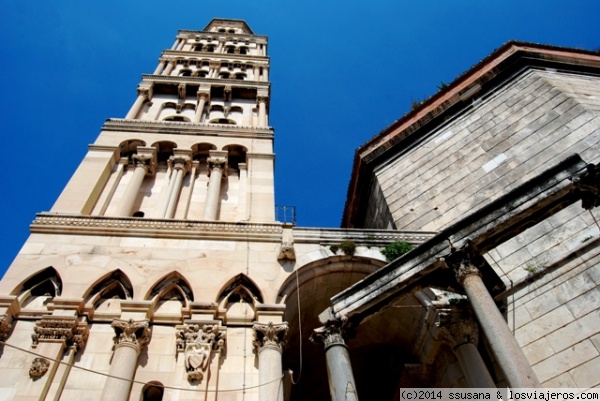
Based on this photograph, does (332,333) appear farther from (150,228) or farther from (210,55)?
(210,55)

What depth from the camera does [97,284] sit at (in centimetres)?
1063

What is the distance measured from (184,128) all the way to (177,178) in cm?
286

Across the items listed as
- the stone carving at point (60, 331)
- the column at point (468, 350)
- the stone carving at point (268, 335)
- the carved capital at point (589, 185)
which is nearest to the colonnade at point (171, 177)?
the stone carving at point (60, 331)

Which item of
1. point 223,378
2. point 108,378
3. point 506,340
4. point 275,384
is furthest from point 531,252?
point 108,378

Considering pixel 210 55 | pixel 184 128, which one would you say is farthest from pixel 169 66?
pixel 184 128

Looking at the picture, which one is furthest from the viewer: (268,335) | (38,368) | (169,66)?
(169,66)

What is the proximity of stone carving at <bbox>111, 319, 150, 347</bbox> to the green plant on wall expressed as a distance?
5524 millimetres

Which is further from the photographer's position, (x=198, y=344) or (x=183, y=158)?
(x=183, y=158)

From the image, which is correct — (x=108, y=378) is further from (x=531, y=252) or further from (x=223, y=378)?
(x=531, y=252)

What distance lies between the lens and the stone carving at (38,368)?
8.61 meters

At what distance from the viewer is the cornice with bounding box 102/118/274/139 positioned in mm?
16797

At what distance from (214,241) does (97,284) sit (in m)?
2.79

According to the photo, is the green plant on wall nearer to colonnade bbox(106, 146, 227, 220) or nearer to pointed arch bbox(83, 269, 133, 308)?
colonnade bbox(106, 146, 227, 220)

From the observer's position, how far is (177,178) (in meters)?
15.1
